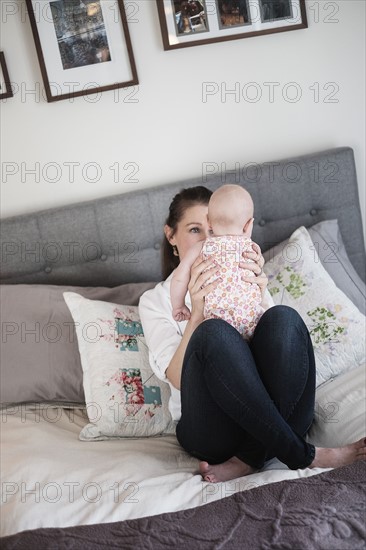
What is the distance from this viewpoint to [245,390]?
68.6 inches

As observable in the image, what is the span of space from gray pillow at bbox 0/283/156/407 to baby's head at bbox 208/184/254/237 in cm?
74

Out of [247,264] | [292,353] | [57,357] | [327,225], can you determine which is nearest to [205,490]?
[292,353]

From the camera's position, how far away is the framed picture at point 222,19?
2729mm

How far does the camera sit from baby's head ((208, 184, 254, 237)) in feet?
6.16

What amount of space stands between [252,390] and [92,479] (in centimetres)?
48

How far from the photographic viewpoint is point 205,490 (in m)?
1.77

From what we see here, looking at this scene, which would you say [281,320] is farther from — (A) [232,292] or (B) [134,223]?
(B) [134,223]

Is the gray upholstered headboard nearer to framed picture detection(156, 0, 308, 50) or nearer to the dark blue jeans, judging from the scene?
framed picture detection(156, 0, 308, 50)

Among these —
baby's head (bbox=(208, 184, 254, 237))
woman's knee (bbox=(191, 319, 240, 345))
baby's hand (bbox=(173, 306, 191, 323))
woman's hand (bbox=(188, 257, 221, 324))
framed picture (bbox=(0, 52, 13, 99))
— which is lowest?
baby's hand (bbox=(173, 306, 191, 323))

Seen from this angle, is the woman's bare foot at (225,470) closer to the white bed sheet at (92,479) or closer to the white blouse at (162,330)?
the white bed sheet at (92,479)

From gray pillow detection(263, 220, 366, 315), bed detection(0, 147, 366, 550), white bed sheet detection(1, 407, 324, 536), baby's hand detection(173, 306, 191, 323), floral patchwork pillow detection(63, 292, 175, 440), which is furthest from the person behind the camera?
gray pillow detection(263, 220, 366, 315)

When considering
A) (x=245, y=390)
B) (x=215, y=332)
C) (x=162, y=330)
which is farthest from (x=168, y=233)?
(x=245, y=390)

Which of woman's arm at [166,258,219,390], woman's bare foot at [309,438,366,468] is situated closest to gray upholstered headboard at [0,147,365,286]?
woman's arm at [166,258,219,390]

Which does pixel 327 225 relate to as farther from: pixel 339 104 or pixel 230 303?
pixel 230 303
